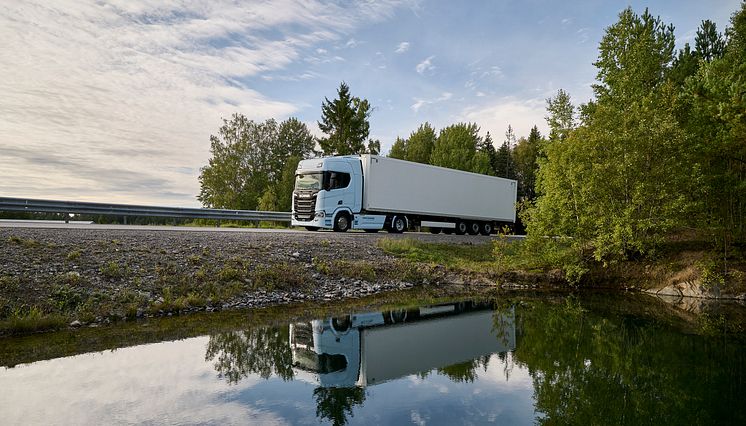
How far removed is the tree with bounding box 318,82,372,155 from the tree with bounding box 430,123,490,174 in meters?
10.1

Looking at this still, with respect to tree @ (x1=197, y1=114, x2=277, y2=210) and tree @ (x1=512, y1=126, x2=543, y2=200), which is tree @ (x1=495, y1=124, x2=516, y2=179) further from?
tree @ (x1=197, y1=114, x2=277, y2=210)

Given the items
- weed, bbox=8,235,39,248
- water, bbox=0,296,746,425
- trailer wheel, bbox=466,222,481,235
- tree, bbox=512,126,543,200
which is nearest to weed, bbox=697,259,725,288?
water, bbox=0,296,746,425

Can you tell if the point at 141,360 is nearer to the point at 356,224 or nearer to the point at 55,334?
the point at 55,334

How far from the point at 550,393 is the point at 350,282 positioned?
9116 mm

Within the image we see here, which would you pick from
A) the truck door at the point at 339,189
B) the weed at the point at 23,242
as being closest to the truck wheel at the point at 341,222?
the truck door at the point at 339,189

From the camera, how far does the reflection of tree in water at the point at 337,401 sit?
5586mm

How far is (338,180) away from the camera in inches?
914

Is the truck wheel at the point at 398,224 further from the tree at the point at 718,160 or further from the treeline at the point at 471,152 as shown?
the treeline at the point at 471,152

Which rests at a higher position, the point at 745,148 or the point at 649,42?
the point at 649,42

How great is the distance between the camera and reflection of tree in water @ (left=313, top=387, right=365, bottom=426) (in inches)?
220

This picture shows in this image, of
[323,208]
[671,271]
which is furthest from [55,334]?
[671,271]

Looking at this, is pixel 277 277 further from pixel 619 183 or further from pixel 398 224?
pixel 398 224

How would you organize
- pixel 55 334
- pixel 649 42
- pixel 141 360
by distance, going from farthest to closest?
1. pixel 649 42
2. pixel 55 334
3. pixel 141 360

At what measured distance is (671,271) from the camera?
58.9 feet
